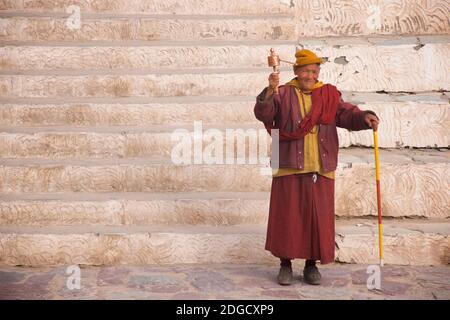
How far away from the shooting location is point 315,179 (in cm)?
481

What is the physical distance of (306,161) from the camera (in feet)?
15.8

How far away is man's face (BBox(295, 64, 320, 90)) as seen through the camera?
15.6 feet

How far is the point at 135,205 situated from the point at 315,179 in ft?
5.66

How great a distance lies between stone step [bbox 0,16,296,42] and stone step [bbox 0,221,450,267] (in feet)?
9.22

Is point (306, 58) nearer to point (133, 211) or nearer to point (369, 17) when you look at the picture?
point (133, 211)

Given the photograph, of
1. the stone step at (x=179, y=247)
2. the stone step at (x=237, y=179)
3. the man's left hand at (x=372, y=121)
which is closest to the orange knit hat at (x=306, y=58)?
the man's left hand at (x=372, y=121)

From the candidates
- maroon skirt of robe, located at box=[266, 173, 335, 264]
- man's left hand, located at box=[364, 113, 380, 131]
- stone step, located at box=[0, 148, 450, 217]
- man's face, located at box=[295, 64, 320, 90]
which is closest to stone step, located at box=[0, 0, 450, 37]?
stone step, located at box=[0, 148, 450, 217]

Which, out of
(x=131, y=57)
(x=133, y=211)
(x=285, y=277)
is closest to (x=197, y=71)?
(x=131, y=57)

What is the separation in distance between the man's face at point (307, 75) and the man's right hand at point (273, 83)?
316 millimetres

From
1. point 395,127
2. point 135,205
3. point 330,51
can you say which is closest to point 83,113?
point 135,205

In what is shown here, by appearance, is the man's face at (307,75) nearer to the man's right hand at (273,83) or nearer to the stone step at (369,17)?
the man's right hand at (273,83)

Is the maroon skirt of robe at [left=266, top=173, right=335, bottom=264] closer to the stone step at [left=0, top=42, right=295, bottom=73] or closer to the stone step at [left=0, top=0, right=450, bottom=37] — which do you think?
the stone step at [left=0, top=42, right=295, bottom=73]

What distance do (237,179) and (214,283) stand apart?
52.0 inches

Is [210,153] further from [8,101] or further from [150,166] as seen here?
[8,101]
